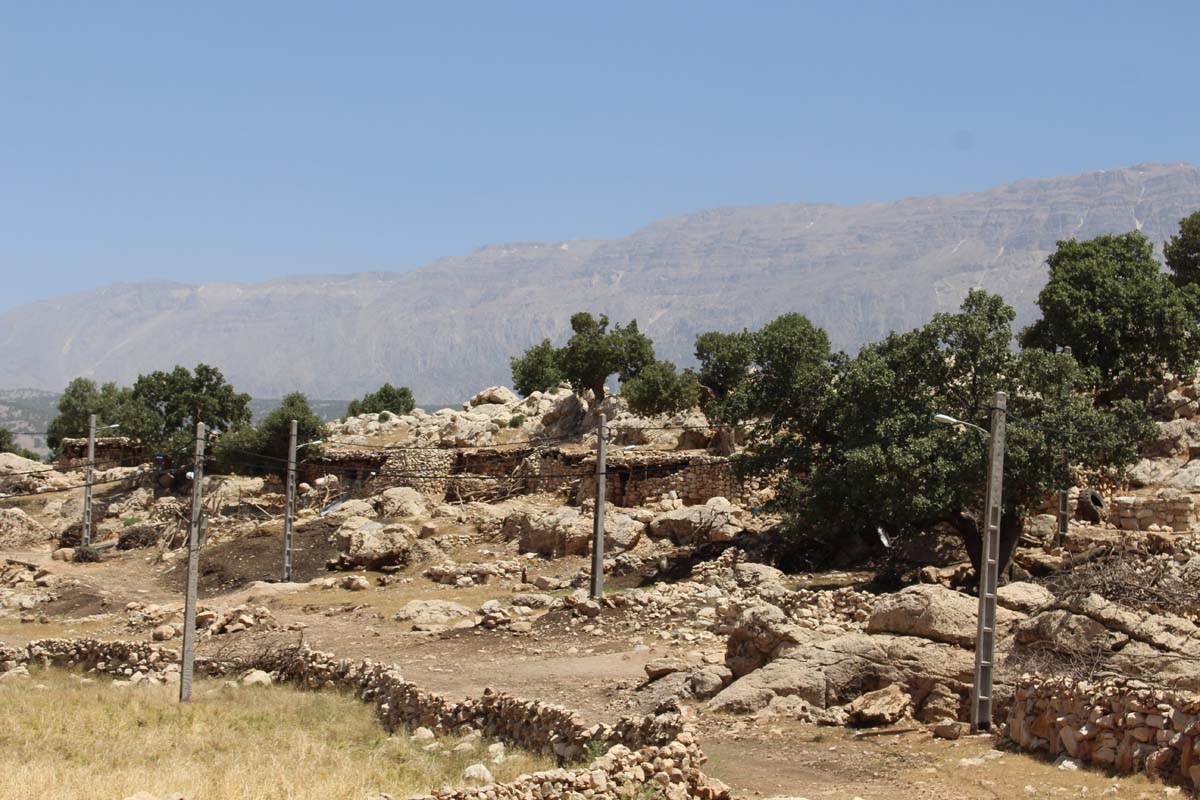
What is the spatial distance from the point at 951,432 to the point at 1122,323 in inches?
518

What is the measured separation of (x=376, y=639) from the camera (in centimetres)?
3216

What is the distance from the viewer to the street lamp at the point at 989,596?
64.8 ft

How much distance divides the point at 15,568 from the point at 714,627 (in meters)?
29.1

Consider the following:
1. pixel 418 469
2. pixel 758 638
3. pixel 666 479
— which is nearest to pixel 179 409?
pixel 418 469

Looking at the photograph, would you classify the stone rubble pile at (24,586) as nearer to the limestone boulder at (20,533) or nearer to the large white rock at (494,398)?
the limestone boulder at (20,533)

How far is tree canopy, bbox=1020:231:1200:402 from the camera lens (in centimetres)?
4122

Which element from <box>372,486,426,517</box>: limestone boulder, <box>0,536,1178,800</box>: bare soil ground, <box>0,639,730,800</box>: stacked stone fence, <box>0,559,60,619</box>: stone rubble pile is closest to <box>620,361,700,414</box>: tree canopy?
A: <box>372,486,426,517</box>: limestone boulder

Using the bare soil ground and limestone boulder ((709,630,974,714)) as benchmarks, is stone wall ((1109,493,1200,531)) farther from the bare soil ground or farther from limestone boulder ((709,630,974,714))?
limestone boulder ((709,630,974,714))

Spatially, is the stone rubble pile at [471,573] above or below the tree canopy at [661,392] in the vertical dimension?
below

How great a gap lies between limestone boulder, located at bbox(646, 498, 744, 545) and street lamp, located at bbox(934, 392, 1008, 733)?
64.9 feet

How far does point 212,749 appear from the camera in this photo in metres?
21.3

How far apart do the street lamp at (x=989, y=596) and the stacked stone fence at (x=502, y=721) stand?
4.69 metres

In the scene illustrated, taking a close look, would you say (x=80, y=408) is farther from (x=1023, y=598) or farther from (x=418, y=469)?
(x=1023, y=598)

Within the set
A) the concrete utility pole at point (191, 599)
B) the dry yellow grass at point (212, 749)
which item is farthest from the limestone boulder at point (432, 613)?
the concrete utility pole at point (191, 599)
